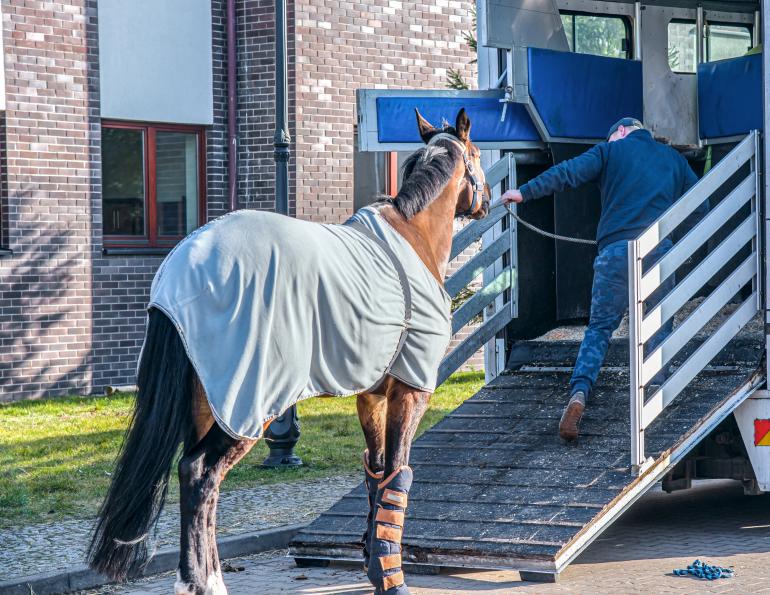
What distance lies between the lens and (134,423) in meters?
5.88

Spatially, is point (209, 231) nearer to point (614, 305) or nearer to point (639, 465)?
point (639, 465)

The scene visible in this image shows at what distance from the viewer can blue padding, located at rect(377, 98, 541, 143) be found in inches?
357

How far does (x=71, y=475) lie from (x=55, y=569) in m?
3.19

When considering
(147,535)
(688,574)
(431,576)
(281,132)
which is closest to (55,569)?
(147,535)

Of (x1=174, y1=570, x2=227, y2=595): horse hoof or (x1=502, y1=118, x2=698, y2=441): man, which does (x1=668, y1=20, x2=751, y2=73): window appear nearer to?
(x1=502, y1=118, x2=698, y2=441): man

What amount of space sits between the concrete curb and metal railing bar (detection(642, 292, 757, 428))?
7.73 feet

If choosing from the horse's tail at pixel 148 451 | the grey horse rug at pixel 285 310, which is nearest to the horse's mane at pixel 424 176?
the grey horse rug at pixel 285 310

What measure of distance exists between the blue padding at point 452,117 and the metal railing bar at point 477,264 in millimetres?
780

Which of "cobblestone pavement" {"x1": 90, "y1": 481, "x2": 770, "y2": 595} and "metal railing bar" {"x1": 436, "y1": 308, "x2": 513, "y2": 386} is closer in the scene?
"cobblestone pavement" {"x1": 90, "y1": 481, "x2": 770, "y2": 595}

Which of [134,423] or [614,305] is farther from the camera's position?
[614,305]

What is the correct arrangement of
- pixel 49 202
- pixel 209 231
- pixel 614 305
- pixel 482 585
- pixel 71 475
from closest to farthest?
pixel 209 231 < pixel 482 585 < pixel 614 305 < pixel 71 475 < pixel 49 202

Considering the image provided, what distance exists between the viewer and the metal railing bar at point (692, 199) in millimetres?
7562

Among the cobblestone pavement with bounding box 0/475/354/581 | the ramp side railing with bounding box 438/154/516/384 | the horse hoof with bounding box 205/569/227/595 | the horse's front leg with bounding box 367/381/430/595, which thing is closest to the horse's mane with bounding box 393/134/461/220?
the horse's front leg with bounding box 367/381/430/595

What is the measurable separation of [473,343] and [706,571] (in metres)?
2.97
